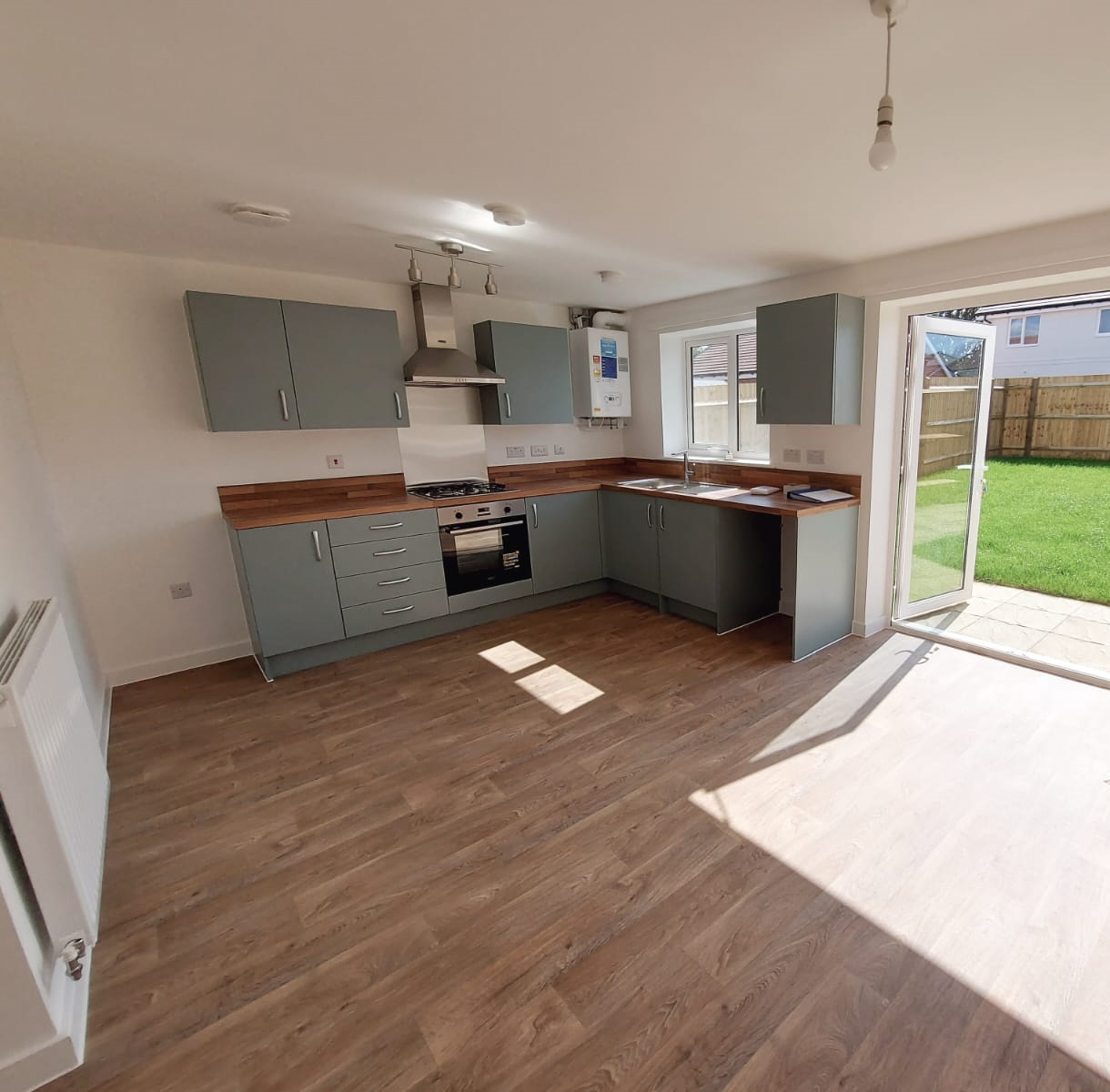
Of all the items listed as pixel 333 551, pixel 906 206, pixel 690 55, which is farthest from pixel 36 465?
pixel 906 206

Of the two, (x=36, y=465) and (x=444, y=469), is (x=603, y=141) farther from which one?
(x=36, y=465)

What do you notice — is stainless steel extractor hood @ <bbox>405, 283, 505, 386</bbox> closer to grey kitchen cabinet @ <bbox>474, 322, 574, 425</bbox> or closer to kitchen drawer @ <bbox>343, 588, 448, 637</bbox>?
grey kitchen cabinet @ <bbox>474, 322, 574, 425</bbox>

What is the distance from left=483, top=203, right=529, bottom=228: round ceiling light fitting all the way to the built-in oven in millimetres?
1781

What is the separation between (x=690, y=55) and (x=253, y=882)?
2724 millimetres

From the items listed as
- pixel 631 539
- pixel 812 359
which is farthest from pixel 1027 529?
pixel 631 539

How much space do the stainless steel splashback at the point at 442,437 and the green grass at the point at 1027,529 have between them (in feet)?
10.1

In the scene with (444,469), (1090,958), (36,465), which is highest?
(36,465)

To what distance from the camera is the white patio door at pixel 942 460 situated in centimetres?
334

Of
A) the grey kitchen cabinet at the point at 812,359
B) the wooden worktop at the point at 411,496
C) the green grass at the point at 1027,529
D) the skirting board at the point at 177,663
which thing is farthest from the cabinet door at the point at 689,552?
the skirting board at the point at 177,663

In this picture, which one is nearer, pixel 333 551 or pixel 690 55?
pixel 690 55

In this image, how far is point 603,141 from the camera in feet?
5.82

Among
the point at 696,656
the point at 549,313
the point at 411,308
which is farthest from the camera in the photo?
the point at 549,313

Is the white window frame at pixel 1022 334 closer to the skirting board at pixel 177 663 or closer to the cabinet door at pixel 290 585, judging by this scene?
the cabinet door at pixel 290 585

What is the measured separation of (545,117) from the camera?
1617mm
